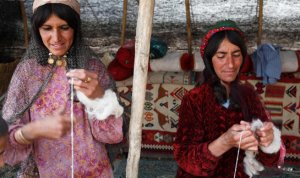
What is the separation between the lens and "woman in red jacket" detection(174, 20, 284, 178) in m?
1.84

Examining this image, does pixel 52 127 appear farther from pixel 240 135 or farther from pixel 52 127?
pixel 240 135

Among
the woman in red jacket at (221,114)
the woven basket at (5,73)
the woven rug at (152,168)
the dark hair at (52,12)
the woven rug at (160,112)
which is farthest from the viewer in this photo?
the woven basket at (5,73)

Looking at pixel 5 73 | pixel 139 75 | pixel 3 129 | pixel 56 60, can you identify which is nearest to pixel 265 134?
pixel 139 75

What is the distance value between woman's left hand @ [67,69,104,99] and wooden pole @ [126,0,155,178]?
0.83 feet

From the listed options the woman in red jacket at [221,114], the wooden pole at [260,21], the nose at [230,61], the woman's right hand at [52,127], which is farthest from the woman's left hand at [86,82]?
the wooden pole at [260,21]

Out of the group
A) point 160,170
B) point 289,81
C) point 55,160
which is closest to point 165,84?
point 160,170

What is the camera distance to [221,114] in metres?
1.86

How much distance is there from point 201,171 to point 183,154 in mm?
111

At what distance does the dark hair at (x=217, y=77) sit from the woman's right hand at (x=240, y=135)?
24 cm

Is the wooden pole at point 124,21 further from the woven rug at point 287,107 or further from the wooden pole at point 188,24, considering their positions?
the woven rug at point 287,107

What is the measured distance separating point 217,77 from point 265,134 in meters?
0.37

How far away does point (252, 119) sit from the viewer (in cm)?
187

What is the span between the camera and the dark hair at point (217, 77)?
188 cm

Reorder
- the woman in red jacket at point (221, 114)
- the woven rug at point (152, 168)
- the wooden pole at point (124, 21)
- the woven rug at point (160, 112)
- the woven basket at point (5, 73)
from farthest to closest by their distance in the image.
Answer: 1. the woven basket at point (5, 73)
2. the woven rug at point (160, 112)
3. the woven rug at point (152, 168)
4. the wooden pole at point (124, 21)
5. the woman in red jacket at point (221, 114)
